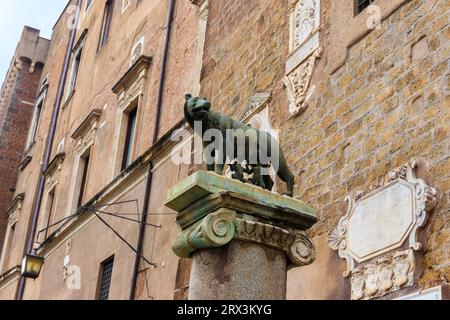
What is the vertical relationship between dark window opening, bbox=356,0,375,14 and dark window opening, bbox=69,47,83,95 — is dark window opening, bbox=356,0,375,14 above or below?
below

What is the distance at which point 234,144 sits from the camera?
5.64m

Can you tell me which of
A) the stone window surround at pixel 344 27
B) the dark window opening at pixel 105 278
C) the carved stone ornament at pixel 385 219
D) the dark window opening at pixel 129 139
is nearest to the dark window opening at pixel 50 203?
the dark window opening at pixel 129 139

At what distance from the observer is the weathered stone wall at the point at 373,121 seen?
6512mm

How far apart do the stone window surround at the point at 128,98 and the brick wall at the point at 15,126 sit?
30.6 feet

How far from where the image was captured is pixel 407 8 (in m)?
7.41

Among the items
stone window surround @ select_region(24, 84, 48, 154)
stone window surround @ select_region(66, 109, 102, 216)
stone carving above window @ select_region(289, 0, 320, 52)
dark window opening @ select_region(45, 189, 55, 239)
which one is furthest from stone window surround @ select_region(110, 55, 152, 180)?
stone window surround @ select_region(24, 84, 48, 154)

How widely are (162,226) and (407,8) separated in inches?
216

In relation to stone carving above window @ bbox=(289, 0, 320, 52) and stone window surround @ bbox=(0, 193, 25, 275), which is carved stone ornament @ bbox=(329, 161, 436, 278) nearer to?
stone carving above window @ bbox=(289, 0, 320, 52)

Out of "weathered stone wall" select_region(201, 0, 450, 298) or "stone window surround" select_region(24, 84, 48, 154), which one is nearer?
"weathered stone wall" select_region(201, 0, 450, 298)

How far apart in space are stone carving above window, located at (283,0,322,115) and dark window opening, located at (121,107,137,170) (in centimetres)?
569

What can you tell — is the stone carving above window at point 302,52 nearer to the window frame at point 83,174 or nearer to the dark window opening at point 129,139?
the dark window opening at point 129,139

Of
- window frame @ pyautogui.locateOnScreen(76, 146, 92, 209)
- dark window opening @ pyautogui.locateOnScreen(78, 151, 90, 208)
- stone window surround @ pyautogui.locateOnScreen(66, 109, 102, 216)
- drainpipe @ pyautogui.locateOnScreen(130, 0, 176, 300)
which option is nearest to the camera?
drainpipe @ pyautogui.locateOnScreen(130, 0, 176, 300)

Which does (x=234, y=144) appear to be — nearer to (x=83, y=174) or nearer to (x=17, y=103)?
(x=83, y=174)

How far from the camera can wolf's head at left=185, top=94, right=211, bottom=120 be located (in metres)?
5.50
